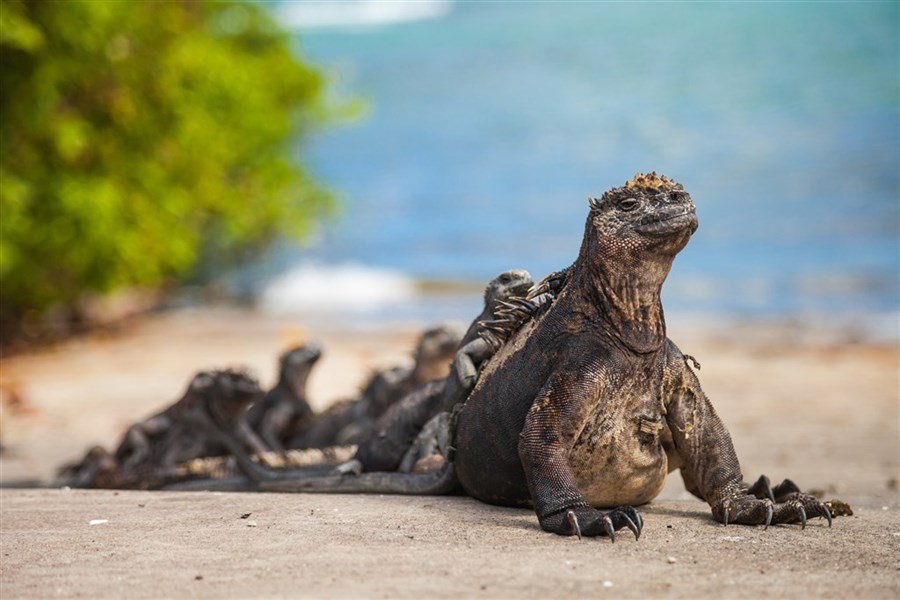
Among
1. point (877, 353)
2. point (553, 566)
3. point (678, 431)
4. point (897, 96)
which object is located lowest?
point (553, 566)

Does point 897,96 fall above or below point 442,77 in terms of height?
below

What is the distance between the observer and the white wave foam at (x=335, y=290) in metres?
22.8

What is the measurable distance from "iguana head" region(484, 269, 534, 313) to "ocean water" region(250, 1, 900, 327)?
12282 mm

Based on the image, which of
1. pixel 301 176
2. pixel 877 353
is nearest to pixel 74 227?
pixel 301 176

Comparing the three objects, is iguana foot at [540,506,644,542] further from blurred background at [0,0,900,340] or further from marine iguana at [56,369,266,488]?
blurred background at [0,0,900,340]

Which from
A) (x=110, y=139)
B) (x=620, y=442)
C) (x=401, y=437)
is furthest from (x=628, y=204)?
(x=110, y=139)

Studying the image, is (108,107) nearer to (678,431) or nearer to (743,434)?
(743,434)

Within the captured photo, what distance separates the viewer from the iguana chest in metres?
5.82

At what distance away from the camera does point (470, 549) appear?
5219 millimetres

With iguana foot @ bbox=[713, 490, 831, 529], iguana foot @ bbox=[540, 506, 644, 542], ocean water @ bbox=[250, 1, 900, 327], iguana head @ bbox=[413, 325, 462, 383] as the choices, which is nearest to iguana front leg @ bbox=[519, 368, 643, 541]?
iguana foot @ bbox=[540, 506, 644, 542]

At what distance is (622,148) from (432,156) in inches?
285

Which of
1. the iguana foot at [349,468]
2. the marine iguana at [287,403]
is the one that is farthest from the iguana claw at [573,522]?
the marine iguana at [287,403]

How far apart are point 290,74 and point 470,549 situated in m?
19.3

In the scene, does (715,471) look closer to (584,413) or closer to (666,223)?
(584,413)
